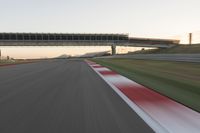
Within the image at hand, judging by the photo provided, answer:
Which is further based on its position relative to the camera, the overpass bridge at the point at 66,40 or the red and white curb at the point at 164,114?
the overpass bridge at the point at 66,40

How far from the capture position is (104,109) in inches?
272

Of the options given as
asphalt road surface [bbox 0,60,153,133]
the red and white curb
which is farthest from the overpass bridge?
asphalt road surface [bbox 0,60,153,133]

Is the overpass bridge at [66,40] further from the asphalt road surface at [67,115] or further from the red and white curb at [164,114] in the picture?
the asphalt road surface at [67,115]

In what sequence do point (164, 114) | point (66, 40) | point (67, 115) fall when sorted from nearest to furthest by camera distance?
1. point (67, 115)
2. point (164, 114)
3. point (66, 40)

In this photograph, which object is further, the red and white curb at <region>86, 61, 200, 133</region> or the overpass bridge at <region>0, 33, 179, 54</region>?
the overpass bridge at <region>0, 33, 179, 54</region>

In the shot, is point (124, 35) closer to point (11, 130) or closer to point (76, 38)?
point (76, 38)

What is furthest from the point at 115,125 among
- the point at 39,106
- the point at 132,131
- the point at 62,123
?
the point at 39,106

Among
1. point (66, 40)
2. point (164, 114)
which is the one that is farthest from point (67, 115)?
point (66, 40)

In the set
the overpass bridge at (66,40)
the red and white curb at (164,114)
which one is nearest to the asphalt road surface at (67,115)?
the red and white curb at (164,114)

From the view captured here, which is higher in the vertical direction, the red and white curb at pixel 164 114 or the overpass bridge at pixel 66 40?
the overpass bridge at pixel 66 40

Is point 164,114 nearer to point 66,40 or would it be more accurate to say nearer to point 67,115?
point 67,115

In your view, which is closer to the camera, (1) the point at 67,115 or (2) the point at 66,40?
(1) the point at 67,115

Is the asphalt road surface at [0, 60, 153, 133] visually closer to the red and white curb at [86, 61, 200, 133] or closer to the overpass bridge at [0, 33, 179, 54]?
the red and white curb at [86, 61, 200, 133]

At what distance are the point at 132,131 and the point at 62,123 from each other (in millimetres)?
A: 1332
